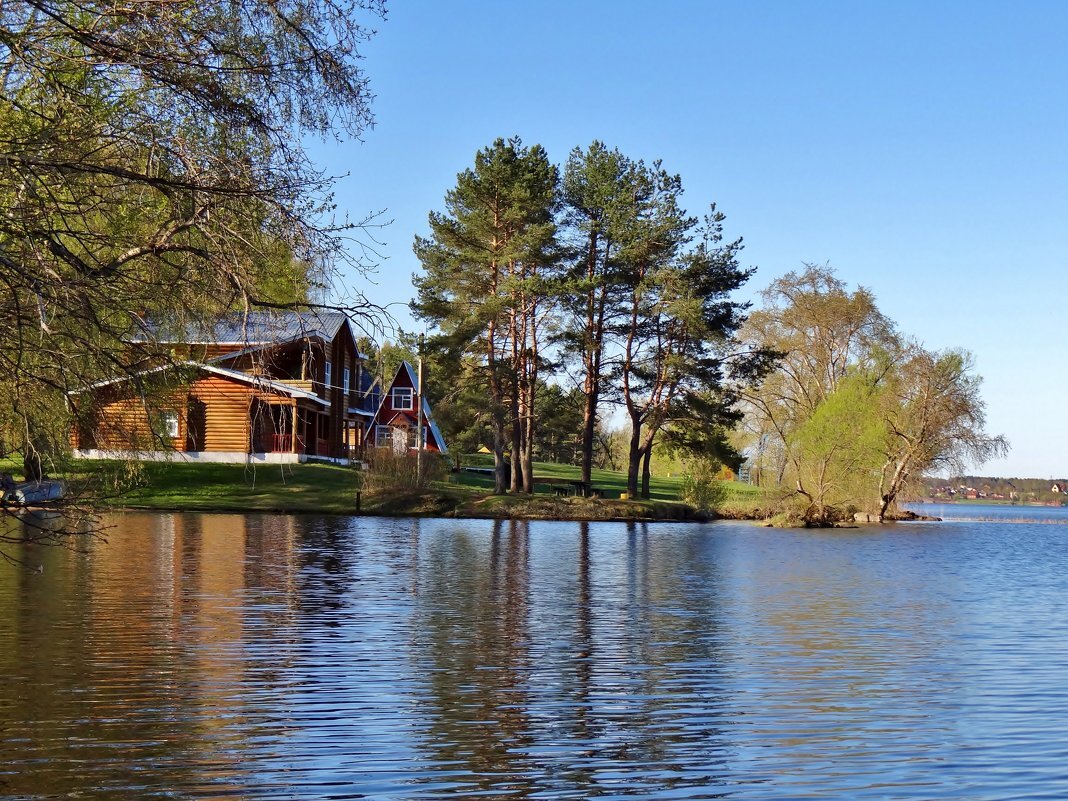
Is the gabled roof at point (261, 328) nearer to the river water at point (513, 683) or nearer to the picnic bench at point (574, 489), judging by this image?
the river water at point (513, 683)

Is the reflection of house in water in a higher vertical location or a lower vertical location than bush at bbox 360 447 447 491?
lower

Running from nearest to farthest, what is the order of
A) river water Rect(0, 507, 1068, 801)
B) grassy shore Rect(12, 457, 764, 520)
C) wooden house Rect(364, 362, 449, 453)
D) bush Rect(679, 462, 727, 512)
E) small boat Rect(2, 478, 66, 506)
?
1. river water Rect(0, 507, 1068, 801)
2. small boat Rect(2, 478, 66, 506)
3. grassy shore Rect(12, 457, 764, 520)
4. bush Rect(679, 462, 727, 512)
5. wooden house Rect(364, 362, 449, 453)

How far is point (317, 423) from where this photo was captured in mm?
60844

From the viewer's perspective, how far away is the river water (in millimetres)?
8188

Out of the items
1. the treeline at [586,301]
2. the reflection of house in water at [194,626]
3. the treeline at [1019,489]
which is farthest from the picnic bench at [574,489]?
the treeline at [1019,489]

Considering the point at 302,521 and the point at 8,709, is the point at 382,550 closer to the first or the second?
the point at 302,521

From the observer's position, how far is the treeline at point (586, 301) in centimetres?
5369

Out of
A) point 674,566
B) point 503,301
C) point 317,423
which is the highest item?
point 503,301

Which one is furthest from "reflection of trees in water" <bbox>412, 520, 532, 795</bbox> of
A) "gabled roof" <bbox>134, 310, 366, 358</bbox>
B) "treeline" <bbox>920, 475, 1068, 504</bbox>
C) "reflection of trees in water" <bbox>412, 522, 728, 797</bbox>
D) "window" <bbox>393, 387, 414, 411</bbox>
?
"treeline" <bbox>920, 475, 1068, 504</bbox>

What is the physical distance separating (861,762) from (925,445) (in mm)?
51686

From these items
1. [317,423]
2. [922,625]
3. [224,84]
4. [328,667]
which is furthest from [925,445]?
[224,84]

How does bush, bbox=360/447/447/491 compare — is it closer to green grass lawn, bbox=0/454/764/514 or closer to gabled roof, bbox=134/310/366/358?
green grass lawn, bbox=0/454/764/514

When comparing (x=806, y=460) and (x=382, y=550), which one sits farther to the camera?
(x=806, y=460)

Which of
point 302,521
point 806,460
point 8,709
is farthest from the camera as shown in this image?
point 806,460
